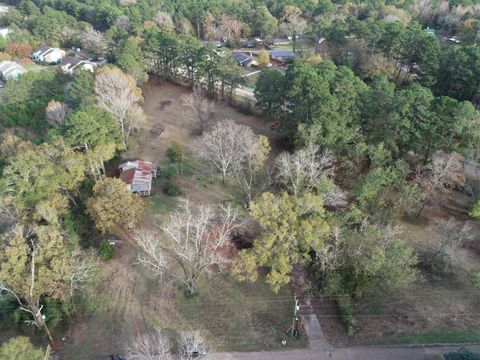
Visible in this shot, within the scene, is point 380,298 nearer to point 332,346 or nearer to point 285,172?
point 332,346

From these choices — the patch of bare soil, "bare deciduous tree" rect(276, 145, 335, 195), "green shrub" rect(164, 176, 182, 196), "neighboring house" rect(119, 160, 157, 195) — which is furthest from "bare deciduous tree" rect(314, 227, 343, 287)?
the patch of bare soil

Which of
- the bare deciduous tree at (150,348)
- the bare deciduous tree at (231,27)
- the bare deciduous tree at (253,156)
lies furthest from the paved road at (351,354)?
the bare deciduous tree at (231,27)

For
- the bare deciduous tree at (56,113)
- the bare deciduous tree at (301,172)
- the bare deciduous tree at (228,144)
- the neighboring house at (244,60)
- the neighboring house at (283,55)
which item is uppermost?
the bare deciduous tree at (301,172)

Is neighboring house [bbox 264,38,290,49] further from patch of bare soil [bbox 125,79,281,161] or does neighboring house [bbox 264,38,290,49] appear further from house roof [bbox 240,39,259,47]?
patch of bare soil [bbox 125,79,281,161]

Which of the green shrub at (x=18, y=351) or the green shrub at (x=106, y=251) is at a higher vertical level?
the green shrub at (x=18, y=351)

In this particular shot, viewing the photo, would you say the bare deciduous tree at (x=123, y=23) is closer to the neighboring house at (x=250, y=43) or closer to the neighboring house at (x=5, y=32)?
the neighboring house at (x=250, y=43)

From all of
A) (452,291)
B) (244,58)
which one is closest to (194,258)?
(452,291)

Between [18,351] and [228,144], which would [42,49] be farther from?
[18,351]
